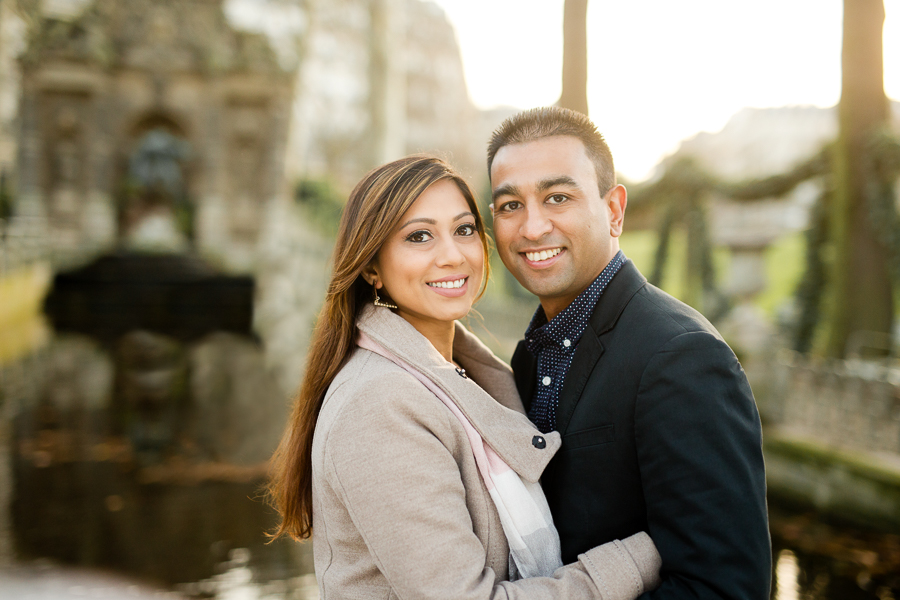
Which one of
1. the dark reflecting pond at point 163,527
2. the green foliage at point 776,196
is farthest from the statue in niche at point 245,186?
the dark reflecting pond at point 163,527

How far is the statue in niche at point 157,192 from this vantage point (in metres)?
28.3

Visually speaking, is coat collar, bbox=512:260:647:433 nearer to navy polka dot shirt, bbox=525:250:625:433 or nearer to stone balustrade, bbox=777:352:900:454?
navy polka dot shirt, bbox=525:250:625:433

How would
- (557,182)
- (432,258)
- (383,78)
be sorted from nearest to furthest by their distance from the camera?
1. (432,258)
2. (557,182)
3. (383,78)

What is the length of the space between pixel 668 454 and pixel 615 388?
283mm

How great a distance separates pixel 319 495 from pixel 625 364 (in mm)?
1052

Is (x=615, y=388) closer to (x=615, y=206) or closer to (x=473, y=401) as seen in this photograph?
(x=473, y=401)

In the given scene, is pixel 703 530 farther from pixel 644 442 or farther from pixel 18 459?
pixel 18 459

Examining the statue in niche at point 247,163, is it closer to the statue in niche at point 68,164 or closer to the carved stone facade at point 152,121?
the carved stone facade at point 152,121

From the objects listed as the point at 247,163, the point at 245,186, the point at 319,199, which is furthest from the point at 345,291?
the point at 247,163

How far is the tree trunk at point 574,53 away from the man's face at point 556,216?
3.72m

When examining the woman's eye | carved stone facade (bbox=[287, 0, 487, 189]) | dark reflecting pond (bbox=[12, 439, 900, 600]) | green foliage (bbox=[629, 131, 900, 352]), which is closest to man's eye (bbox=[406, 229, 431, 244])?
the woman's eye

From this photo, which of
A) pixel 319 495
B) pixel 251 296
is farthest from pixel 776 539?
pixel 251 296

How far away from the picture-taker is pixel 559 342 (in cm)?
235

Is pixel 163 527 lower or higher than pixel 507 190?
lower
